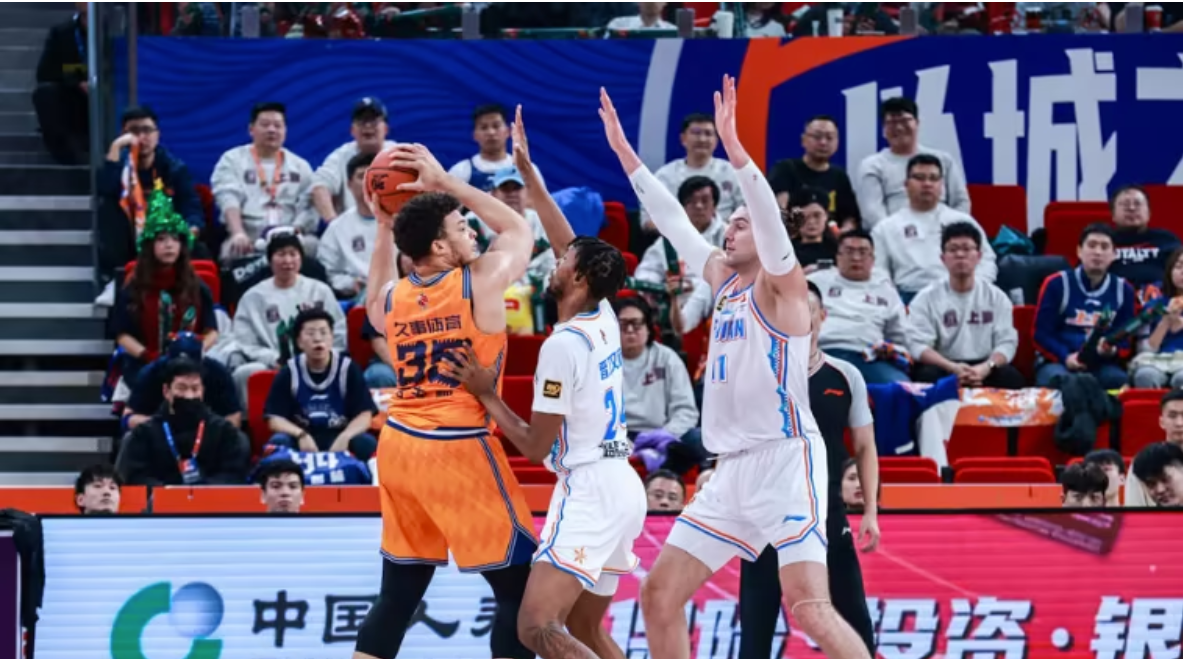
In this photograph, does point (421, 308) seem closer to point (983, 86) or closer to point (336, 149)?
point (336, 149)

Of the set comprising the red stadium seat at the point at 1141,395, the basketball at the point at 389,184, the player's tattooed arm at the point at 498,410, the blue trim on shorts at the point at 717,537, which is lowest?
the red stadium seat at the point at 1141,395

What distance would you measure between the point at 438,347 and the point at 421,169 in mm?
764

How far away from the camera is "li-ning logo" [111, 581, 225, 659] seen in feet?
29.6

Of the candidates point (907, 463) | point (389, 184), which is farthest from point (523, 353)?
point (389, 184)

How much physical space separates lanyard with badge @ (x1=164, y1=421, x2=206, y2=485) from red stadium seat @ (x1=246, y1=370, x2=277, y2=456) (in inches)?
29.1

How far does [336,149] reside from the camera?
14570 millimetres

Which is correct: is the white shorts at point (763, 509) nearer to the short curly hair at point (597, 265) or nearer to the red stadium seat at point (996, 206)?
the short curly hair at point (597, 265)

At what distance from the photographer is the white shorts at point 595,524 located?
23.9ft

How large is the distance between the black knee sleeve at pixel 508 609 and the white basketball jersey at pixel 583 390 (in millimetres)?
478

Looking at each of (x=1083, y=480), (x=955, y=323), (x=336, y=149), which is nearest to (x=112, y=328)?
(x=336, y=149)

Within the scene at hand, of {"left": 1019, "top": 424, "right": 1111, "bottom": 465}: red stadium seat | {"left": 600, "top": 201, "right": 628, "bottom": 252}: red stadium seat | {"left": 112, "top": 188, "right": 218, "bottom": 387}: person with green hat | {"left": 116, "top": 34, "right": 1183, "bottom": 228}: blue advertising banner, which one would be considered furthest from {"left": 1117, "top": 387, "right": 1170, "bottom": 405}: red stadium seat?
{"left": 112, "top": 188, "right": 218, "bottom": 387}: person with green hat

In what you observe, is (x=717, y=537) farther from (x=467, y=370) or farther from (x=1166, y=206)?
(x=1166, y=206)

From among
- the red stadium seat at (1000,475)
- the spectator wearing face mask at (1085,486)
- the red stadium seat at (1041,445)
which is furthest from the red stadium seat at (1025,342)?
the spectator wearing face mask at (1085,486)

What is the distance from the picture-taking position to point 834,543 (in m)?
8.24
